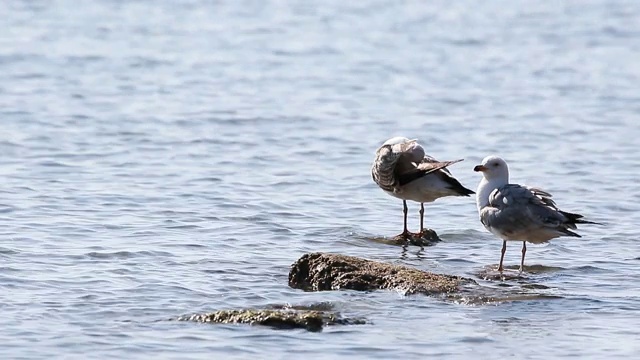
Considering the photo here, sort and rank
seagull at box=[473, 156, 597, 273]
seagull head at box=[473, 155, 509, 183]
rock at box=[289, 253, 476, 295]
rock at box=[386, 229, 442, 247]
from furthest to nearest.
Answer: rock at box=[386, 229, 442, 247] < seagull head at box=[473, 155, 509, 183] < seagull at box=[473, 156, 597, 273] < rock at box=[289, 253, 476, 295]

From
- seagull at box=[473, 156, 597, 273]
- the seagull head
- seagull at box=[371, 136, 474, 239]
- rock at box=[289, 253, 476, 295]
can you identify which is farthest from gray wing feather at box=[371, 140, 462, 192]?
rock at box=[289, 253, 476, 295]

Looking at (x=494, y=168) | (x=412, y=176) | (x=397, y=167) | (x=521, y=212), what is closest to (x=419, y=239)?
(x=412, y=176)

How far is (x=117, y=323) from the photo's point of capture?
28.2ft

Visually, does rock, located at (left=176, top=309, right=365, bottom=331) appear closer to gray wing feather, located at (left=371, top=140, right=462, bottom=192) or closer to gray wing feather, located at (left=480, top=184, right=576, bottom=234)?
gray wing feather, located at (left=480, top=184, right=576, bottom=234)

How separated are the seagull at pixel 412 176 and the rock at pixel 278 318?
10.9 feet

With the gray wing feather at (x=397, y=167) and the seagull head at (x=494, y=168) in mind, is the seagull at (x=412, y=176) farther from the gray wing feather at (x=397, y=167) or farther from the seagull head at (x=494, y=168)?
the seagull head at (x=494, y=168)

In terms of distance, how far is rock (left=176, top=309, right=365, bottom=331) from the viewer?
8430 millimetres

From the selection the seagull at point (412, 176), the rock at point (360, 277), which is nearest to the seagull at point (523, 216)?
the rock at point (360, 277)

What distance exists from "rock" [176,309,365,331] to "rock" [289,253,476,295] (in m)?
0.79

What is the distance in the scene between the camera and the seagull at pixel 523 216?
1042cm

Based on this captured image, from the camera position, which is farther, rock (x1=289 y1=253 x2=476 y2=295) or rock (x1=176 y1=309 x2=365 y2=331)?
rock (x1=289 y1=253 x2=476 y2=295)

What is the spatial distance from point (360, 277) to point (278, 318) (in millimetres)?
1221

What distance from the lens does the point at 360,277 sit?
31.2 ft

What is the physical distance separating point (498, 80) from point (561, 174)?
25.4ft
